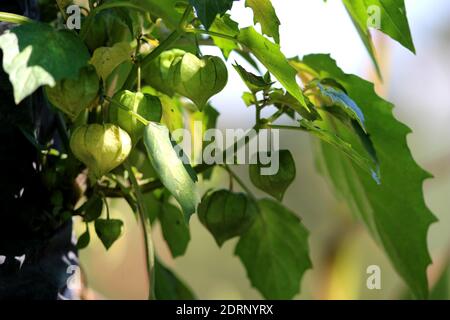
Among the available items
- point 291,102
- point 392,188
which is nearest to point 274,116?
point 291,102

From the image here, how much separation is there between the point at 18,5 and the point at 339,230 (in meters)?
0.78

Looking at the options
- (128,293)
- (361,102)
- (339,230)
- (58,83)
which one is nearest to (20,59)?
(58,83)

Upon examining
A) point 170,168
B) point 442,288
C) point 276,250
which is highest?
point 170,168

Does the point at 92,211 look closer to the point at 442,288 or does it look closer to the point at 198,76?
the point at 198,76

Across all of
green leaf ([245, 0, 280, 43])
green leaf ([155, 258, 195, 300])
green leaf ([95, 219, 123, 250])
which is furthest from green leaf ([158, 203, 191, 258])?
green leaf ([245, 0, 280, 43])

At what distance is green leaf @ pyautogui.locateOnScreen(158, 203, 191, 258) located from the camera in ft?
2.00

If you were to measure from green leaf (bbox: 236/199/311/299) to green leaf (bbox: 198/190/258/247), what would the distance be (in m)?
0.08

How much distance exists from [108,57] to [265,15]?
8 centimetres

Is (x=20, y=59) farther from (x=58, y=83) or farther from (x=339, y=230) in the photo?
(x=339, y=230)

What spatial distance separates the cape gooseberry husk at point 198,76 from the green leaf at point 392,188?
0.39 feet

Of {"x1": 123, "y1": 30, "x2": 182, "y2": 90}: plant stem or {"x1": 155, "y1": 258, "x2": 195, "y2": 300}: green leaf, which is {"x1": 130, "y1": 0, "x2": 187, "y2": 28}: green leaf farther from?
{"x1": 155, "y1": 258, "x2": 195, "y2": 300}: green leaf

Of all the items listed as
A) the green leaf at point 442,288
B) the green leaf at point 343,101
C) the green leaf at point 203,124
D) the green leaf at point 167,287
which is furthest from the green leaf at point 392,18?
the green leaf at point 442,288

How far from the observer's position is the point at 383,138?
55 centimetres

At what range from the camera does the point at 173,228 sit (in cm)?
61
